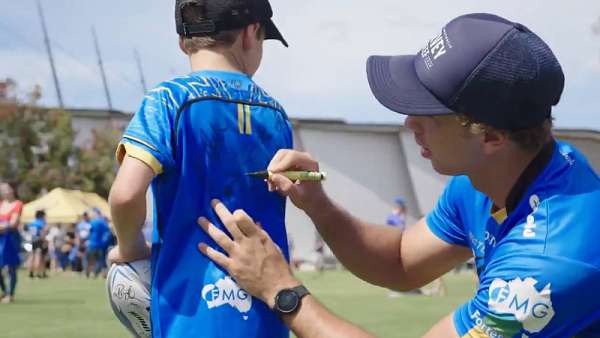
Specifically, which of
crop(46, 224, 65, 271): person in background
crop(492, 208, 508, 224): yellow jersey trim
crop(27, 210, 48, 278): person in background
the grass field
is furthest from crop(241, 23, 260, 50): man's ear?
crop(46, 224, 65, 271): person in background

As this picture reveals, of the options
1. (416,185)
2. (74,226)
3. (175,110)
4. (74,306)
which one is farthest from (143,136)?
(416,185)

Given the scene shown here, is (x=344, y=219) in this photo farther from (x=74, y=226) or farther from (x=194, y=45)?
(x=74, y=226)

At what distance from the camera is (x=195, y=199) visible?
3.11 m

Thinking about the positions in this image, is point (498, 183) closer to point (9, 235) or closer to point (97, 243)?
point (9, 235)

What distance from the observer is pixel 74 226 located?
35.2m

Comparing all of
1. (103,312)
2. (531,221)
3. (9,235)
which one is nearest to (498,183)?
(531,221)

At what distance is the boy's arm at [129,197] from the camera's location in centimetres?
293

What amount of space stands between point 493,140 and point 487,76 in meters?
0.24

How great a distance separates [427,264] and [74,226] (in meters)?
32.8

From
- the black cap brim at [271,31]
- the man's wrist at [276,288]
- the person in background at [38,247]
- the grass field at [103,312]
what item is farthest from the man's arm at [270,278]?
the person in background at [38,247]

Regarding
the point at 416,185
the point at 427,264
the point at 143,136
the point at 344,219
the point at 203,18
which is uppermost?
the point at 203,18

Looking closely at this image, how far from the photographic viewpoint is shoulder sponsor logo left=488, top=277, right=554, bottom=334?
2.56 metres

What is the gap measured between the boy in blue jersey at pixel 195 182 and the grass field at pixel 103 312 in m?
7.23

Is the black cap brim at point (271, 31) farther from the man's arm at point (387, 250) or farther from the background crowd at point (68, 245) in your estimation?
the background crowd at point (68, 245)
